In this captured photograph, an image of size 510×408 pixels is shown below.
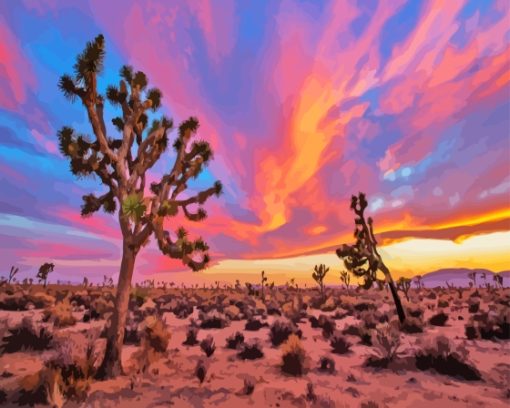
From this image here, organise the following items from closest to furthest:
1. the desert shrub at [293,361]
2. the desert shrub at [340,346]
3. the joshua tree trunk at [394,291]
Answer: the desert shrub at [293,361] < the desert shrub at [340,346] < the joshua tree trunk at [394,291]

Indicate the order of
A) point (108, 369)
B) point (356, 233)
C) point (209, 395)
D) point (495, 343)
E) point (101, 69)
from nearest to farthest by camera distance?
point (209, 395) < point (108, 369) < point (101, 69) < point (495, 343) < point (356, 233)

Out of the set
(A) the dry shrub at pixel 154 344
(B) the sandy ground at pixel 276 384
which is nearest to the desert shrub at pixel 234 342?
(B) the sandy ground at pixel 276 384

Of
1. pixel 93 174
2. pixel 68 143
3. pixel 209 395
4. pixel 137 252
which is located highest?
pixel 68 143

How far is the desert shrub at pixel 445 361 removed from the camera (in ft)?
28.3

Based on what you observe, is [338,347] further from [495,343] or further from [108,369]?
[108,369]

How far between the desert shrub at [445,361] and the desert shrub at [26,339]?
1060 centimetres

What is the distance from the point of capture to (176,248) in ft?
27.4

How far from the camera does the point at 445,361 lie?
9.12 meters

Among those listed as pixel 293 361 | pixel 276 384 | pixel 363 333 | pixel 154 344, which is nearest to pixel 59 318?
pixel 154 344

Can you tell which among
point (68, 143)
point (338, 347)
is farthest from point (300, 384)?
point (68, 143)

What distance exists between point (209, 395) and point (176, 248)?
315 cm

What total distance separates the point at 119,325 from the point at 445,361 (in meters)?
7.98

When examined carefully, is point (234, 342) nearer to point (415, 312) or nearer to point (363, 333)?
point (363, 333)

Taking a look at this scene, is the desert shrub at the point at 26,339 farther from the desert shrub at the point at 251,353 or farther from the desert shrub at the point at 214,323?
the desert shrub at the point at 214,323
